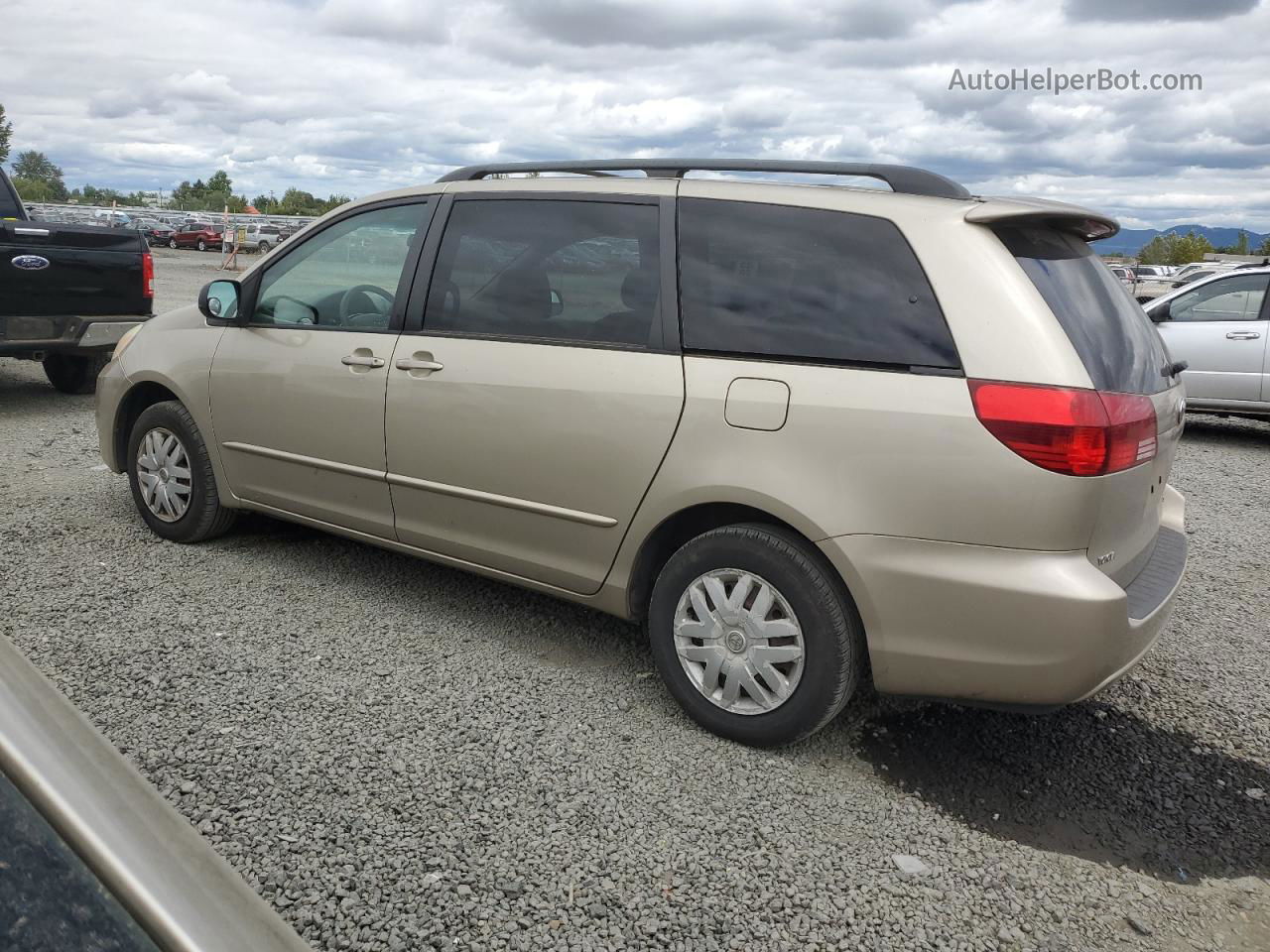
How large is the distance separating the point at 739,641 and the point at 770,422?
69 centimetres

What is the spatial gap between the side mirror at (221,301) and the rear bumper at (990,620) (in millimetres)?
3059

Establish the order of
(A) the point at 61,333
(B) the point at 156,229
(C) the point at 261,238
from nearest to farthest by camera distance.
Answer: (A) the point at 61,333
(C) the point at 261,238
(B) the point at 156,229

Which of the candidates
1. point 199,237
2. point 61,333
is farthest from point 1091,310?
point 199,237

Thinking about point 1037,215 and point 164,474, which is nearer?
point 1037,215

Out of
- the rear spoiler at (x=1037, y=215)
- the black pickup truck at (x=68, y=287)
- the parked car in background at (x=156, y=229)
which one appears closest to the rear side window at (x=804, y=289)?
the rear spoiler at (x=1037, y=215)

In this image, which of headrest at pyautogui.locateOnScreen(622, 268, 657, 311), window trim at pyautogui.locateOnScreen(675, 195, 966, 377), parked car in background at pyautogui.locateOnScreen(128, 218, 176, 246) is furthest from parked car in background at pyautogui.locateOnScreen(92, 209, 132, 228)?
window trim at pyautogui.locateOnScreen(675, 195, 966, 377)

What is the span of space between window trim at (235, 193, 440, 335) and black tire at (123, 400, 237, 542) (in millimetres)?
602

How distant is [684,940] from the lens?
2.47m

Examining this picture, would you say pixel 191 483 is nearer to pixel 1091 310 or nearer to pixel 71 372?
pixel 1091 310

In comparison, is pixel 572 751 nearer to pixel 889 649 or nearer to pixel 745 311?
pixel 889 649

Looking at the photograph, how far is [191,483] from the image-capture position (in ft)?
16.5

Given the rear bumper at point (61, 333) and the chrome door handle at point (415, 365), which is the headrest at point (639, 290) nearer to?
the chrome door handle at point (415, 365)

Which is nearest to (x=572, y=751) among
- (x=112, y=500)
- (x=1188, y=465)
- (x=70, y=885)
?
(x=70, y=885)

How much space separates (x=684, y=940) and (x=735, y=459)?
1395mm
